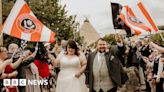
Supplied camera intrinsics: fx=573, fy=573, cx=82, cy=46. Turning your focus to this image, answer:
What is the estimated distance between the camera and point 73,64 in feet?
41.6

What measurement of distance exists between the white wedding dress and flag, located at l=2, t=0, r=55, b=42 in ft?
2.12

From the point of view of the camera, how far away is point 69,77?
1284 cm

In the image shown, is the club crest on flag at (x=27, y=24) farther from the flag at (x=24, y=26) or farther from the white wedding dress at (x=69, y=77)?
the white wedding dress at (x=69, y=77)

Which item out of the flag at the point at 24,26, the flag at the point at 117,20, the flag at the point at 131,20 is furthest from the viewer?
the flag at the point at 117,20

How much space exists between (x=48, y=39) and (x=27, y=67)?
134cm

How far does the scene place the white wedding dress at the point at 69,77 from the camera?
12.7 m

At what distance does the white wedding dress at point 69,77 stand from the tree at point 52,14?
2553 cm

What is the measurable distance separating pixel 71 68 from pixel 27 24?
1.44 meters

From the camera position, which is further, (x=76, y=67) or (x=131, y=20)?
(x=131, y=20)

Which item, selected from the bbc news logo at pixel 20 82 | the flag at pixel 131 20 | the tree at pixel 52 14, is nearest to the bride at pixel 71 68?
the bbc news logo at pixel 20 82

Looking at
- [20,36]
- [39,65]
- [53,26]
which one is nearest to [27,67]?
[39,65]

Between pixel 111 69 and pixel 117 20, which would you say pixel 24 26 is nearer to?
pixel 111 69

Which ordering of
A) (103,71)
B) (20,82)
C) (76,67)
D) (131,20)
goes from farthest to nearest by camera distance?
(131,20) → (76,67) → (20,82) → (103,71)

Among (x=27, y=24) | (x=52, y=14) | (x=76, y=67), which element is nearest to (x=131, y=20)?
(x=76, y=67)
